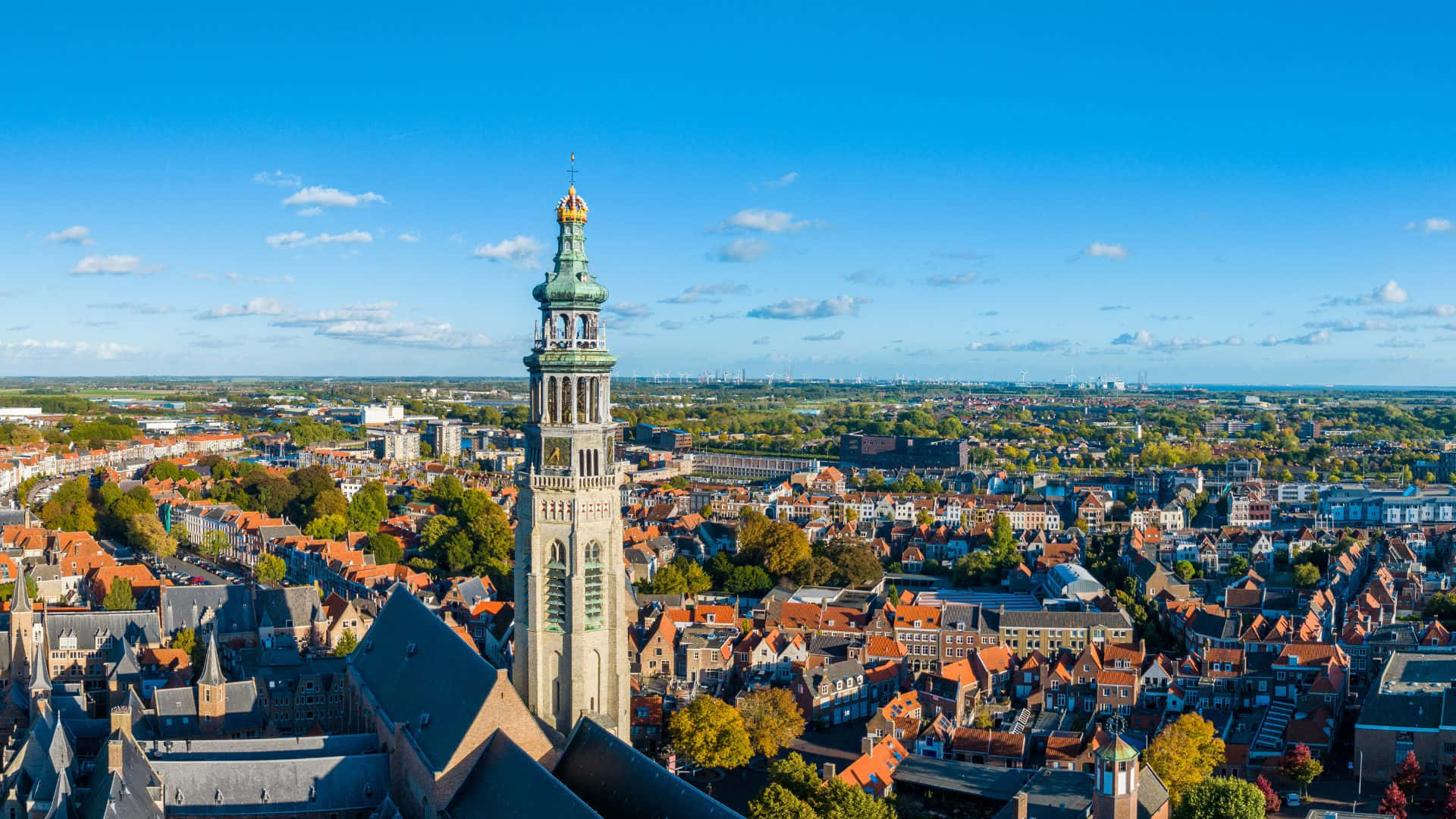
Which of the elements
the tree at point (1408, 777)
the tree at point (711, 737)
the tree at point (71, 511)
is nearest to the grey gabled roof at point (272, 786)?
the tree at point (711, 737)

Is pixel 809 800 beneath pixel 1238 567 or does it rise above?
above

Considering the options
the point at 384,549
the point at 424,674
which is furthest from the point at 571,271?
the point at 384,549

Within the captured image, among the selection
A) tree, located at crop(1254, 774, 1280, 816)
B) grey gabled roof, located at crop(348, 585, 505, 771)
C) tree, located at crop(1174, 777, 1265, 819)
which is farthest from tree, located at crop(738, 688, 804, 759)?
tree, located at crop(1254, 774, 1280, 816)

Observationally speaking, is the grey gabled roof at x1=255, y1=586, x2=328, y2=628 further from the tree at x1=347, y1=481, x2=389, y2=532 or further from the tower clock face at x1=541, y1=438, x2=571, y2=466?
the tree at x1=347, y1=481, x2=389, y2=532

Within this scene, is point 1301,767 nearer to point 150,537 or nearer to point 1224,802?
point 1224,802

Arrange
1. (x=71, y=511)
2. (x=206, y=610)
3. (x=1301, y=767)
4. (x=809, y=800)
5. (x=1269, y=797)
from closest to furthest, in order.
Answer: (x=809, y=800), (x=1269, y=797), (x=1301, y=767), (x=206, y=610), (x=71, y=511)

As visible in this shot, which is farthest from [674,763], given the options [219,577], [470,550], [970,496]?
[970,496]
